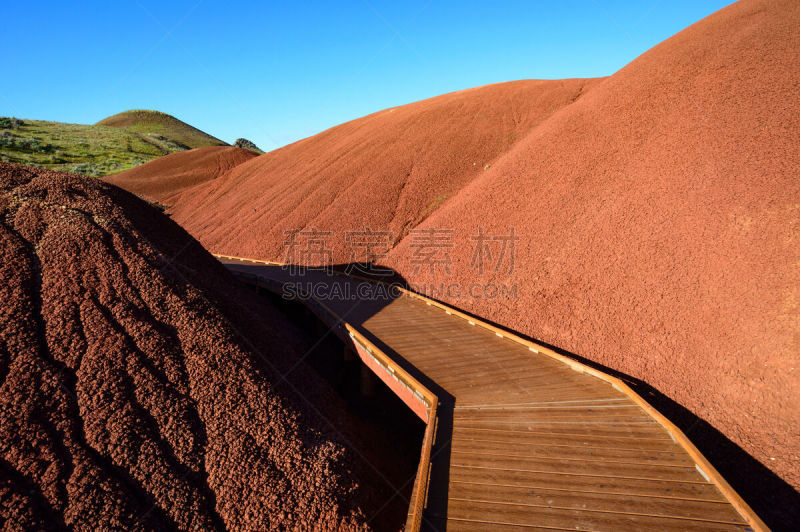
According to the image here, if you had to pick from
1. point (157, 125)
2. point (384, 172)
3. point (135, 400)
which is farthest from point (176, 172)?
point (157, 125)

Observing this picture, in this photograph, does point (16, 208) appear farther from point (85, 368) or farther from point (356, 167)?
point (356, 167)

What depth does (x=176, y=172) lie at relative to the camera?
44.8m

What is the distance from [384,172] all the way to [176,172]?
33553 millimetres

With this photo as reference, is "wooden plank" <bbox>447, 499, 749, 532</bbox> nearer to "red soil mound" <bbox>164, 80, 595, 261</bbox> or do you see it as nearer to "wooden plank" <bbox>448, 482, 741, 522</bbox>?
"wooden plank" <bbox>448, 482, 741, 522</bbox>

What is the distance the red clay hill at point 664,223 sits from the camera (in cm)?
633

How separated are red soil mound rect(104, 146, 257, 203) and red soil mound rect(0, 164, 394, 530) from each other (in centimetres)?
3792

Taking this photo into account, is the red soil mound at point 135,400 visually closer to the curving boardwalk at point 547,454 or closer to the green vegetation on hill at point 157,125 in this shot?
the curving boardwalk at point 547,454

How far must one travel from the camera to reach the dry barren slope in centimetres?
624

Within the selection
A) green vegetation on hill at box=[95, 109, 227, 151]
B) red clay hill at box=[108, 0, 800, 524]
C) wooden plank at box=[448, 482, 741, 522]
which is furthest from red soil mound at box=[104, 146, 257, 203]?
green vegetation on hill at box=[95, 109, 227, 151]

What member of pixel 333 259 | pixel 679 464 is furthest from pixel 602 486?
pixel 333 259

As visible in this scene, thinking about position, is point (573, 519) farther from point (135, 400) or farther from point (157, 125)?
point (157, 125)

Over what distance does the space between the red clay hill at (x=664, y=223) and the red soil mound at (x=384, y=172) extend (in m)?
0.23

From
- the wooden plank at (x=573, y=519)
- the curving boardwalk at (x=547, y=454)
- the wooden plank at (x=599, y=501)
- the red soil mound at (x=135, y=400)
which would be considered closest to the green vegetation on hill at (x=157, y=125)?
the red soil mound at (x=135, y=400)

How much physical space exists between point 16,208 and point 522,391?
9507 mm
